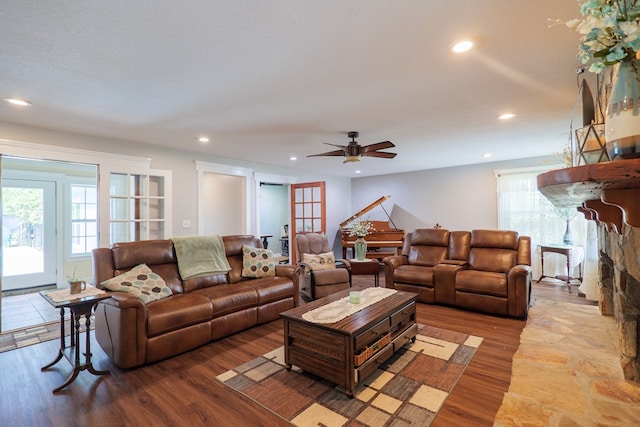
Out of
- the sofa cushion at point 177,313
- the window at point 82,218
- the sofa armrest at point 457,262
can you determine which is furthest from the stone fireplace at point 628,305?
the window at point 82,218

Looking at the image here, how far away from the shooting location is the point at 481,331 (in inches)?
129

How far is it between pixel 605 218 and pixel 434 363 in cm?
174

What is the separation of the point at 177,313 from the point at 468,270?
12.5ft

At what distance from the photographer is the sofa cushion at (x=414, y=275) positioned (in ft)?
14.1

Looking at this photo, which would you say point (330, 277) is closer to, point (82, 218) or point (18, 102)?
point (18, 102)

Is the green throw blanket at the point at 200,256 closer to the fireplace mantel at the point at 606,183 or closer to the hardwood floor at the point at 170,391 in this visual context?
the hardwood floor at the point at 170,391

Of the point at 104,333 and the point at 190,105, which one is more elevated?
the point at 190,105

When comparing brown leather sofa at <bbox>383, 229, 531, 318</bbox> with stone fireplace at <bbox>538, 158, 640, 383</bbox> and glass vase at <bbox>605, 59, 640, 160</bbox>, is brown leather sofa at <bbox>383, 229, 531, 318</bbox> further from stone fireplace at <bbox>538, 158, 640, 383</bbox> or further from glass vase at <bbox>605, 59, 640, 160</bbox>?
glass vase at <bbox>605, 59, 640, 160</bbox>

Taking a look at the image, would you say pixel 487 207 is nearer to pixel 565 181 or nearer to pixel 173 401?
pixel 565 181

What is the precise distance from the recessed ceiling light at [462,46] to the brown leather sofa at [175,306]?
3006 millimetres

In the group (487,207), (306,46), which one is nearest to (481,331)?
(306,46)

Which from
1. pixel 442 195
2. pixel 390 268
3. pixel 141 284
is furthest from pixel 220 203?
pixel 442 195

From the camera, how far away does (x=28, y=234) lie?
5.48m

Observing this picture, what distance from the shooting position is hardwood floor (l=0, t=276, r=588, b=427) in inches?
77.1
